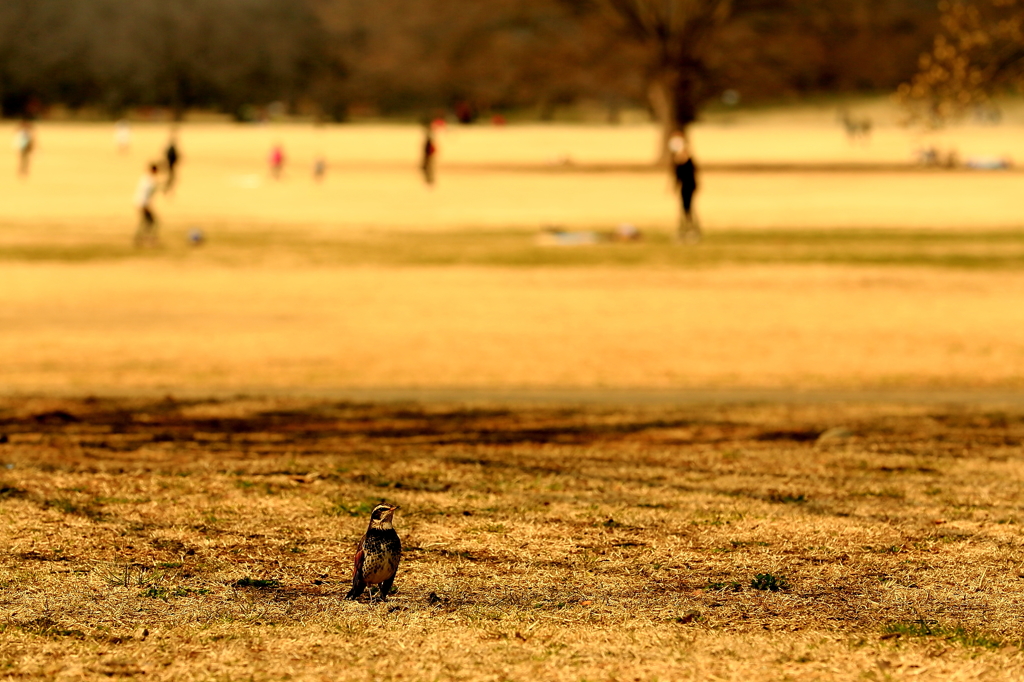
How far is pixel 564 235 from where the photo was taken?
111 feet

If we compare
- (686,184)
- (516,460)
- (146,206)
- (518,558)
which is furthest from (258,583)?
(146,206)

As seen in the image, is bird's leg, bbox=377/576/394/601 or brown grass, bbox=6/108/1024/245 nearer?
bird's leg, bbox=377/576/394/601

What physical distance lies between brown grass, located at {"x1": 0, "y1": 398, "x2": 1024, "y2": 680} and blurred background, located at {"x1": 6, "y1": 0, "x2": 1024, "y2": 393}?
17.6 feet

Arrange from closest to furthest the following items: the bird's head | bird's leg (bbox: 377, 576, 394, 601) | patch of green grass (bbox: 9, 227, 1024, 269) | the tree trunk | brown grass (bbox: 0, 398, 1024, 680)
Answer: brown grass (bbox: 0, 398, 1024, 680) → the bird's head → bird's leg (bbox: 377, 576, 394, 601) → patch of green grass (bbox: 9, 227, 1024, 269) → the tree trunk

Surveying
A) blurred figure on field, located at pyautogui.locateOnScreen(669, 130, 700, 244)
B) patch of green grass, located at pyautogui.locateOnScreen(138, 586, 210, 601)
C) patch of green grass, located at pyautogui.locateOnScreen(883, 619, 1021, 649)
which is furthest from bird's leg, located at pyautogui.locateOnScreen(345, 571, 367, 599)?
blurred figure on field, located at pyautogui.locateOnScreen(669, 130, 700, 244)

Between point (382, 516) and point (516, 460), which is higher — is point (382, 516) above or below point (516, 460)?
above

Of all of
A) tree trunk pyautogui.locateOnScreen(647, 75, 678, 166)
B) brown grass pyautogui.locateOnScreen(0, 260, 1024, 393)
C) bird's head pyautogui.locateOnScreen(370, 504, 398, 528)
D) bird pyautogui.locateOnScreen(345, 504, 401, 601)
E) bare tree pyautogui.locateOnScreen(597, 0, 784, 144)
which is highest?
bare tree pyautogui.locateOnScreen(597, 0, 784, 144)

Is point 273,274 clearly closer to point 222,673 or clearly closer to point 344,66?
point 222,673

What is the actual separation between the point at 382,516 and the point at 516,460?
377 centimetres

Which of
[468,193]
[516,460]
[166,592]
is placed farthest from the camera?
[468,193]

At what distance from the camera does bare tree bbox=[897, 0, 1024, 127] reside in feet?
48.8

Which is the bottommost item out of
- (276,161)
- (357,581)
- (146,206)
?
(357,581)

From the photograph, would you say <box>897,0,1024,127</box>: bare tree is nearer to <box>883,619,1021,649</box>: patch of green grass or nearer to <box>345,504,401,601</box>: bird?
<box>883,619,1021,649</box>: patch of green grass

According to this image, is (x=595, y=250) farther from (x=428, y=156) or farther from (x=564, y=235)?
(x=428, y=156)
